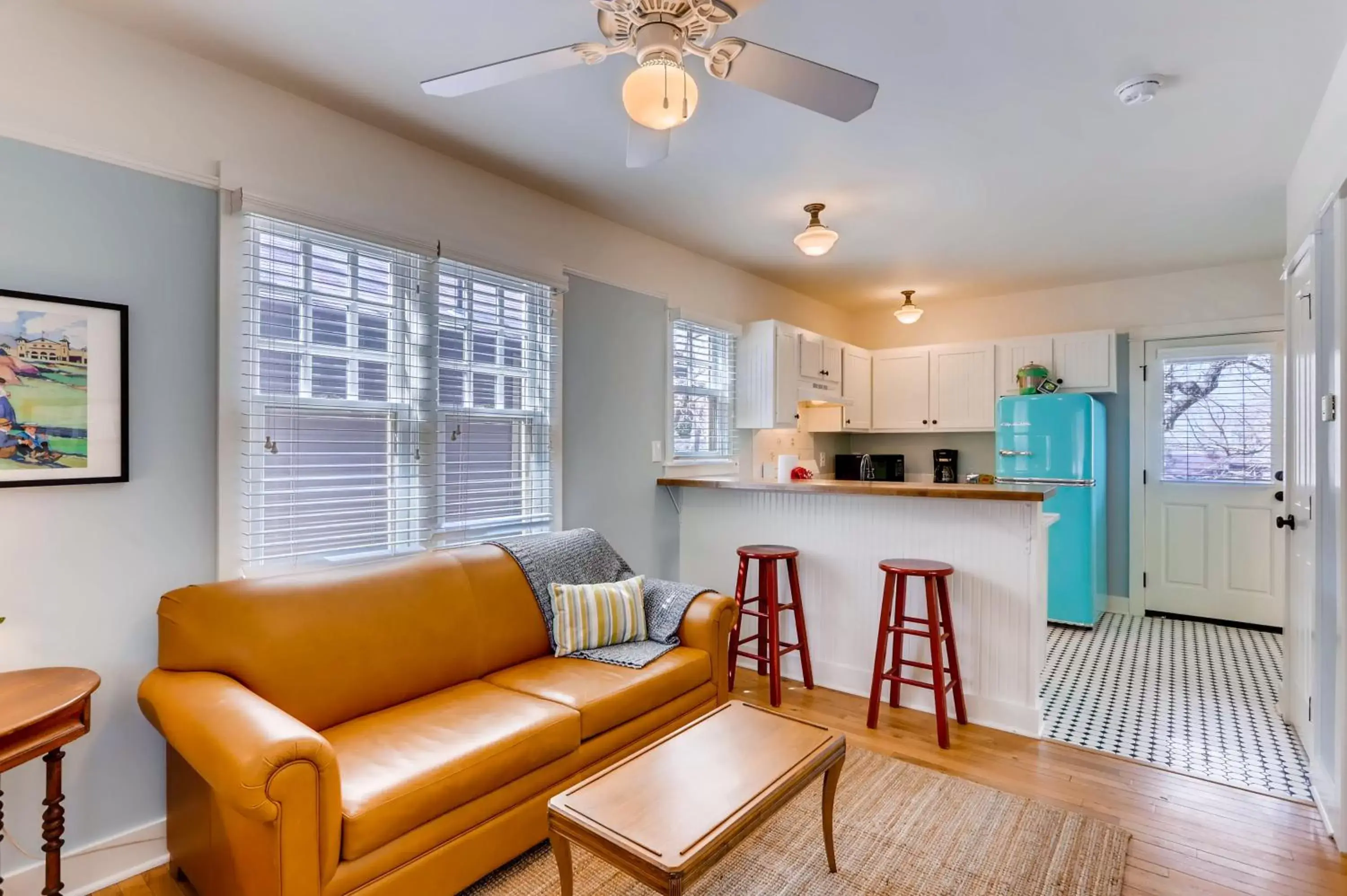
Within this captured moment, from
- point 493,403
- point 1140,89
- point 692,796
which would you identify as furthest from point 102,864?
point 1140,89

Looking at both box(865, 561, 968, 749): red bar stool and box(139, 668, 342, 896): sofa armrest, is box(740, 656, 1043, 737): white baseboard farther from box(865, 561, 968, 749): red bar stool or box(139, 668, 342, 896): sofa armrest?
box(139, 668, 342, 896): sofa armrest

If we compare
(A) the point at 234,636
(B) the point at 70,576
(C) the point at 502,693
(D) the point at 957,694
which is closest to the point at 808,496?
(D) the point at 957,694

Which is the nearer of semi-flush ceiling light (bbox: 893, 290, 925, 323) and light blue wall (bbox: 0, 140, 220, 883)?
light blue wall (bbox: 0, 140, 220, 883)

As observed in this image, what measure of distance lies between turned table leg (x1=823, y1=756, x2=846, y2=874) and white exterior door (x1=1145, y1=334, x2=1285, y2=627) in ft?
14.2

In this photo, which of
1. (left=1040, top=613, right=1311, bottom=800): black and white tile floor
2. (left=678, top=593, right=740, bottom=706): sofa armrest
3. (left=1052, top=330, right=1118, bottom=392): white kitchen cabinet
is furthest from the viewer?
(left=1052, top=330, right=1118, bottom=392): white kitchen cabinet

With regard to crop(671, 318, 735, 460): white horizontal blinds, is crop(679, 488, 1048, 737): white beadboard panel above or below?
below

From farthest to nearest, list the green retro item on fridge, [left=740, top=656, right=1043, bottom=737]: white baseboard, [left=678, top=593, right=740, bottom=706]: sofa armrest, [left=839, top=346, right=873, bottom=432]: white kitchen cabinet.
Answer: [left=839, top=346, right=873, bottom=432]: white kitchen cabinet → the green retro item on fridge → [left=740, top=656, right=1043, bottom=737]: white baseboard → [left=678, top=593, right=740, bottom=706]: sofa armrest

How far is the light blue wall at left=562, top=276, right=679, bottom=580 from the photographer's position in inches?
138

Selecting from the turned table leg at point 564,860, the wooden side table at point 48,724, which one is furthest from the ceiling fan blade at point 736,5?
the wooden side table at point 48,724

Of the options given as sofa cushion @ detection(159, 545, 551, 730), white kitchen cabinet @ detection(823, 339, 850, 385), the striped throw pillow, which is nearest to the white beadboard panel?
the striped throw pillow

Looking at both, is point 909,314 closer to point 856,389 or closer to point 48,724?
point 856,389

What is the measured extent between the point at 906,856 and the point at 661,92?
234 centimetres

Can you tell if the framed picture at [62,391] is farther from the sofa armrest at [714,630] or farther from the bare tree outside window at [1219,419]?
the bare tree outside window at [1219,419]

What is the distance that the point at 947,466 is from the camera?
18.9 ft
